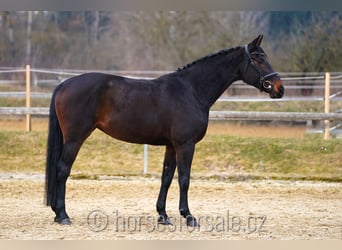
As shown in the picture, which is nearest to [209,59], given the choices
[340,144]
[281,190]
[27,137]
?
[281,190]

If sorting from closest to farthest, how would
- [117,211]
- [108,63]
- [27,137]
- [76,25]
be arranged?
[117,211]
[27,137]
[108,63]
[76,25]

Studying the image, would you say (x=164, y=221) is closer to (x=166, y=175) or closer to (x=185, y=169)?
(x=166, y=175)

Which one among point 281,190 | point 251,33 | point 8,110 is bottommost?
point 281,190

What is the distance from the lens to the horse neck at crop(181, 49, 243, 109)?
6.45m

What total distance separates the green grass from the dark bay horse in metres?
3.86

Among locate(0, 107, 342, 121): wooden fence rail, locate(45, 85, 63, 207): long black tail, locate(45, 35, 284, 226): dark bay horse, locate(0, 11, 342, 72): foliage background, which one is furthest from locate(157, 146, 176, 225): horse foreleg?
locate(0, 11, 342, 72): foliage background

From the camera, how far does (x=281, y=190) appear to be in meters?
8.91

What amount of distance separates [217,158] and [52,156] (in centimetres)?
500

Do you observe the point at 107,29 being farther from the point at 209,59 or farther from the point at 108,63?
the point at 209,59

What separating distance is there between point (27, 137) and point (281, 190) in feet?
17.5

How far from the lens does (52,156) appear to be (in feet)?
20.7

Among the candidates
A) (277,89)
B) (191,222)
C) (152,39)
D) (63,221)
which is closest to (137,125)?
(191,222)

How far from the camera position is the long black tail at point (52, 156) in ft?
20.7

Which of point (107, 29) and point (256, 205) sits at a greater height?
point (107, 29)
